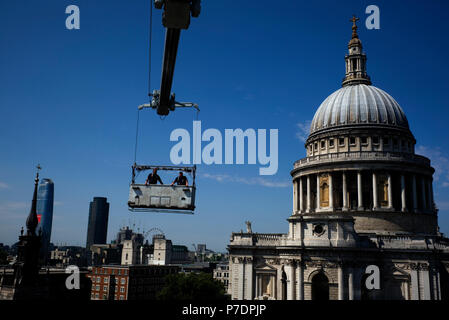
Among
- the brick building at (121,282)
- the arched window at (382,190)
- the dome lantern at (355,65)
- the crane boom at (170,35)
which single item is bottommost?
the brick building at (121,282)

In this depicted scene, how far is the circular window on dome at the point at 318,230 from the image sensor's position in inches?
2195

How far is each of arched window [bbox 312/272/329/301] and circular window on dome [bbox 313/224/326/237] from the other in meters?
5.54

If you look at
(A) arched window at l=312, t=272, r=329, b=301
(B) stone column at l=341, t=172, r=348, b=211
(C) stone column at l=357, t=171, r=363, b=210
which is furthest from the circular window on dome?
(C) stone column at l=357, t=171, r=363, b=210

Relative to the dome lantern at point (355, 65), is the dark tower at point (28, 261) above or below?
below

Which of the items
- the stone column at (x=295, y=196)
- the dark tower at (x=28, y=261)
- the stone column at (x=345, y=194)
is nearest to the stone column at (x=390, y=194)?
the stone column at (x=345, y=194)

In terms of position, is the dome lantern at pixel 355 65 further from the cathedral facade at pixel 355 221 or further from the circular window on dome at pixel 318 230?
the circular window on dome at pixel 318 230

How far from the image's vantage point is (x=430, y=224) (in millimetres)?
65688

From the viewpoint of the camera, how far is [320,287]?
56156 millimetres

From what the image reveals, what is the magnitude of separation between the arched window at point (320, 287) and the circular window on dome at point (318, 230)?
18.2 feet

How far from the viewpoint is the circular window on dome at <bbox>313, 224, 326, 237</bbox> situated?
5575 cm

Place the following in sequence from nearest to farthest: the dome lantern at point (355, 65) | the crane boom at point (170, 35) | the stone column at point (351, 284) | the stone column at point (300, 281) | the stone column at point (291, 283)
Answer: the crane boom at point (170, 35) < the stone column at point (351, 284) < the stone column at point (300, 281) < the stone column at point (291, 283) < the dome lantern at point (355, 65)

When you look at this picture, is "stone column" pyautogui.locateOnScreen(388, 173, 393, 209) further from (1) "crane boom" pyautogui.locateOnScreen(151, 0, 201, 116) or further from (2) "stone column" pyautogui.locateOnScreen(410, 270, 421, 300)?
(1) "crane boom" pyautogui.locateOnScreen(151, 0, 201, 116)

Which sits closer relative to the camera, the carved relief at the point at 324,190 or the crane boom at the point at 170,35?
the crane boom at the point at 170,35

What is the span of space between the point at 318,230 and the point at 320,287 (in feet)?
26.0
